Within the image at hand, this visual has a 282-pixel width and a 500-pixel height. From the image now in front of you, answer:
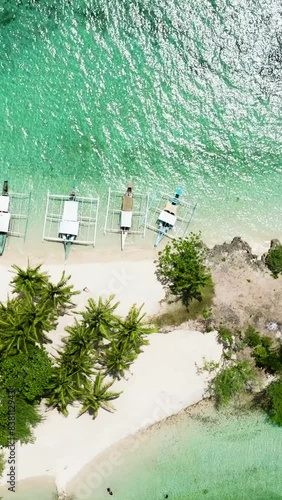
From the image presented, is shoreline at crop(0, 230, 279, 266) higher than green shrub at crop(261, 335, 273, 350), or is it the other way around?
shoreline at crop(0, 230, 279, 266)

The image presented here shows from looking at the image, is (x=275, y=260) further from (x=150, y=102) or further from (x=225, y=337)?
(x=150, y=102)

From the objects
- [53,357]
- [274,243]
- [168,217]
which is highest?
[168,217]

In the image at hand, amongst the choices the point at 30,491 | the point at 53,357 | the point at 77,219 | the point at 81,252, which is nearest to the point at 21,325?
the point at 53,357

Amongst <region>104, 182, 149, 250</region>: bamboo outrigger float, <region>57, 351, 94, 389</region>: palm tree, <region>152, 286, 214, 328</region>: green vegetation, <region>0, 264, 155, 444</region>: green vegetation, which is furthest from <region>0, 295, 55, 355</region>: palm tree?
<region>152, 286, 214, 328</region>: green vegetation

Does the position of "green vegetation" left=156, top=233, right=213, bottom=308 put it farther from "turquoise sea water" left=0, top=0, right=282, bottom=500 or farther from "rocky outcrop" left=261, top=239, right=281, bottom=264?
"rocky outcrop" left=261, top=239, right=281, bottom=264

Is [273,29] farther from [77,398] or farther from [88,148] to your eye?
[77,398]

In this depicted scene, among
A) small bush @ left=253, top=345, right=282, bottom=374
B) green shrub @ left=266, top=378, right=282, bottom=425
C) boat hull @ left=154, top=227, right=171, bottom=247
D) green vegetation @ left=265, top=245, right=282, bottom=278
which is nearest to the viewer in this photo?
green shrub @ left=266, top=378, right=282, bottom=425

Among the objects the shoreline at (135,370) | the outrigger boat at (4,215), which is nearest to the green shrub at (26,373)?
the shoreline at (135,370)
